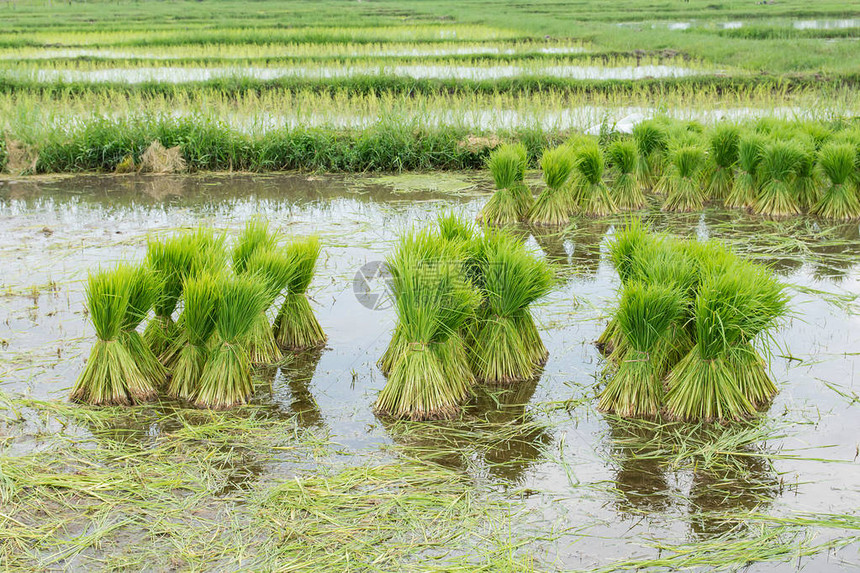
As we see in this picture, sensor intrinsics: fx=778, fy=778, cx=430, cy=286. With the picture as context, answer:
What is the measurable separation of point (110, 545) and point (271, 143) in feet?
24.7

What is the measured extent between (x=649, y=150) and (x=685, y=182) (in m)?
0.84

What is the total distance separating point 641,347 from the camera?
423 centimetres

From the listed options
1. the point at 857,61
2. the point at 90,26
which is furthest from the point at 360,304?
the point at 90,26

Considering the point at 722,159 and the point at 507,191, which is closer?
the point at 507,191

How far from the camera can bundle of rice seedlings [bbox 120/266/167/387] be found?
439 centimetres

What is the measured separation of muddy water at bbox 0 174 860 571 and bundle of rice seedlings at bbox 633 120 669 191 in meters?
1.03

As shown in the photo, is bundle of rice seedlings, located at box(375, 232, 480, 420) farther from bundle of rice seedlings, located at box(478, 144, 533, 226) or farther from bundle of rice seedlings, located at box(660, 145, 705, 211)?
bundle of rice seedlings, located at box(660, 145, 705, 211)

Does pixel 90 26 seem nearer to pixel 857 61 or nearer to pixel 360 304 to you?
pixel 857 61

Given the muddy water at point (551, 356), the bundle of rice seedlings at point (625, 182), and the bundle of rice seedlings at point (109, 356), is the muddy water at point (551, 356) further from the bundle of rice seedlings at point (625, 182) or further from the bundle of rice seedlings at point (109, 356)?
the bundle of rice seedlings at point (625, 182)

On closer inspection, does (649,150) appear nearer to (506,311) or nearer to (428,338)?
(506,311)

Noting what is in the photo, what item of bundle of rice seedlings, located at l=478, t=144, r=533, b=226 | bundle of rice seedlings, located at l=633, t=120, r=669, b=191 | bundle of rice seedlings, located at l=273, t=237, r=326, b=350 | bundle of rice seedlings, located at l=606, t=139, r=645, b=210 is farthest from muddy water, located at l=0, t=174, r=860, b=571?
bundle of rice seedlings, located at l=633, t=120, r=669, b=191

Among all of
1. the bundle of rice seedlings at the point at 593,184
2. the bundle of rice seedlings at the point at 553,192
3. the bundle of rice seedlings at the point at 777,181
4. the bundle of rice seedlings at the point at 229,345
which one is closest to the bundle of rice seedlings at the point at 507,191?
the bundle of rice seedlings at the point at 553,192

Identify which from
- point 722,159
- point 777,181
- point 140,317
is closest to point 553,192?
point 722,159

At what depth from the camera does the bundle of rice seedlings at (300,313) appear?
5.05m
